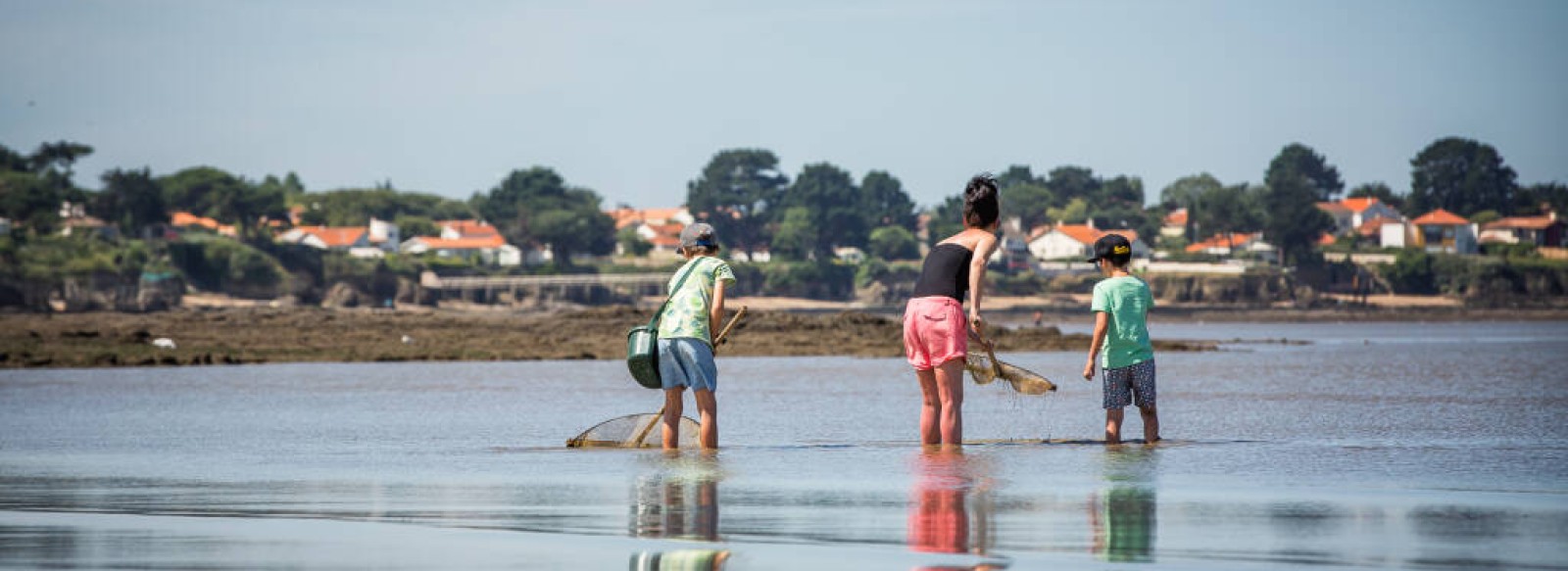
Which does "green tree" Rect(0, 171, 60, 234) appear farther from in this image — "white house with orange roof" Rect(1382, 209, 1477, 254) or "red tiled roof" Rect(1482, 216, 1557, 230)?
"red tiled roof" Rect(1482, 216, 1557, 230)

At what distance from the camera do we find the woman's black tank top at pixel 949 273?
11.4 meters

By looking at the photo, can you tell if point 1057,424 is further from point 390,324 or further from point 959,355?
point 390,324

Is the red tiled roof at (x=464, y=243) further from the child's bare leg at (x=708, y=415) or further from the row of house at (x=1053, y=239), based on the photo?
the child's bare leg at (x=708, y=415)

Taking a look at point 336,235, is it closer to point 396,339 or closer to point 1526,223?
point 1526,223

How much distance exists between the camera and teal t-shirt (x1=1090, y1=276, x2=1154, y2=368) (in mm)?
12070

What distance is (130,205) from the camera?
131 metres

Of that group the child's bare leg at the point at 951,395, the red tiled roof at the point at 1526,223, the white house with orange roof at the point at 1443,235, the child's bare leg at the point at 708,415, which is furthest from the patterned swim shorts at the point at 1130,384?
the red tiled roof at the point at 1526,223

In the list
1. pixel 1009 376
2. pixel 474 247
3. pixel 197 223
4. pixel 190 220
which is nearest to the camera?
pixel 1009 376

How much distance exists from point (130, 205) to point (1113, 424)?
127950 mm

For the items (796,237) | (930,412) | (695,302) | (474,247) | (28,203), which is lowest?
(930,412)

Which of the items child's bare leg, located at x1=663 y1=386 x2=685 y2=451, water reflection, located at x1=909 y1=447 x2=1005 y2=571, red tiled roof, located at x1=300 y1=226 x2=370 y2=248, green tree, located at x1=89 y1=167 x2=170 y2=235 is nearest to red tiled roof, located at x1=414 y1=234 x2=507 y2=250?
red tiled roof, located at x1=300 y1=226 x2=370 y2=248

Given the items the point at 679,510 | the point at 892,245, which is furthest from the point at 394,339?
the point at 892,245

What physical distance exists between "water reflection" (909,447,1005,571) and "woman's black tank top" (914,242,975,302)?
3.37 feet

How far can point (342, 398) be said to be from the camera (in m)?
22.5
